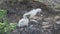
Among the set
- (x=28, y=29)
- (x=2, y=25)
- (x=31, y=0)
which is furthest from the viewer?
(x=31, y=0)

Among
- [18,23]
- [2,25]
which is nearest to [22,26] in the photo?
[18,23]

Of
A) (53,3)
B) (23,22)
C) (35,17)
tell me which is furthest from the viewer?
(53,3)

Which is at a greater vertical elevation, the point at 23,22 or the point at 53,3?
the point at 53,3

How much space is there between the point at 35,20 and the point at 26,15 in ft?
0.51

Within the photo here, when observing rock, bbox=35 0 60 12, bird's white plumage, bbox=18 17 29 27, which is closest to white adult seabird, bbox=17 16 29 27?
bird's white plumage, bbox=18 17 29 27

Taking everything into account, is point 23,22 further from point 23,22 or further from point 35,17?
point 35,17

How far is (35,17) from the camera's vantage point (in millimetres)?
3197

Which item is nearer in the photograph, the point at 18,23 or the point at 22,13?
the point at 18,23

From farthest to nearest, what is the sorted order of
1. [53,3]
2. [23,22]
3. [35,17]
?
1. [53,3]
2. [35,17]
3. [23,22]

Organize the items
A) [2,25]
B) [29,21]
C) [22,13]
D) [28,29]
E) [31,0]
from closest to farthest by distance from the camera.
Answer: [2,25] < [28,29] < [29,21] < [22,13] < [31,0]

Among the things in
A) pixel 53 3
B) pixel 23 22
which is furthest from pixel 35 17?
pixel 53 3

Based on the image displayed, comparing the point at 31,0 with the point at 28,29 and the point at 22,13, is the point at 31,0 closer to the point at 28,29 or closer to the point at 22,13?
the point at 22,13

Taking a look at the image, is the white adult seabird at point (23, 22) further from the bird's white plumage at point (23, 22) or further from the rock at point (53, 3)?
the rock at point (53, 3)

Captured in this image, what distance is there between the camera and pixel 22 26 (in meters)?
2.98
